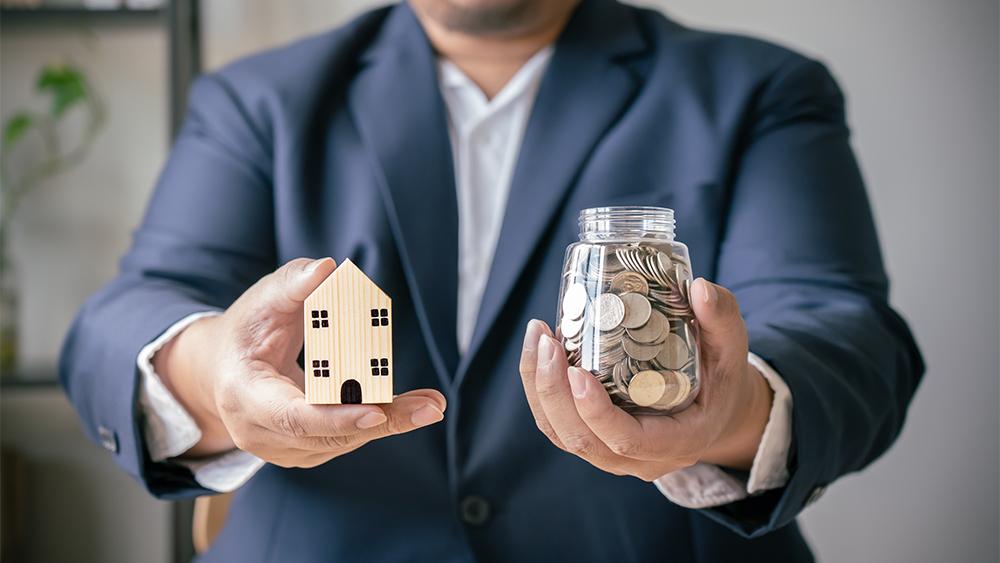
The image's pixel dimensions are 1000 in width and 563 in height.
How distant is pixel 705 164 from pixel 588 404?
0.56 m

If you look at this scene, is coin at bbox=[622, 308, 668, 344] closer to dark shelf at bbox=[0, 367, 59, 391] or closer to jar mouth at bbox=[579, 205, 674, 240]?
jar mouth at bbox=[579, 205, 674, 240]

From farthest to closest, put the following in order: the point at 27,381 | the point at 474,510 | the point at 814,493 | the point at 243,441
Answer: the point at 27,381
the point at 474,510
the point at 814,493
the point at 243,441

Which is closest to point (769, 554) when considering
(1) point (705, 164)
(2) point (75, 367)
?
(1) point (705, 164)

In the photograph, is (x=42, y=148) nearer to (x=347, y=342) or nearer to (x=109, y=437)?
(x=109, y=437)

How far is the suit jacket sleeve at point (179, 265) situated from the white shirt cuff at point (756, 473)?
0.49 m

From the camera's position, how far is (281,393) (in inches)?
26.3

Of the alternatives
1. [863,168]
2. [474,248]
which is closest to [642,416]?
[474,248]

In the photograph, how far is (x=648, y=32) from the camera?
1.25 m

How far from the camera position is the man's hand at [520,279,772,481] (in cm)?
61

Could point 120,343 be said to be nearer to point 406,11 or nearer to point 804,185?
point 406,11

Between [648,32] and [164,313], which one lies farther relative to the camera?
[648,32]

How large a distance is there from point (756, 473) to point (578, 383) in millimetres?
297

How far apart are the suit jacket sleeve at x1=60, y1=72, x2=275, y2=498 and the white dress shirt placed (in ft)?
0.07

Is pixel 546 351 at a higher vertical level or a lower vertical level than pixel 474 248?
higher
